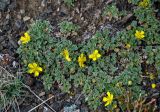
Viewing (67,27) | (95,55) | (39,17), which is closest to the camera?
(95,55)

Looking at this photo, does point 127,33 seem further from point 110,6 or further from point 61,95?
point 61,95

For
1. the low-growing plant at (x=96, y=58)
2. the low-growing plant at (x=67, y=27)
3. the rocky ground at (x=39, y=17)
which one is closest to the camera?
the low-growing plant at (x=96, y=58)

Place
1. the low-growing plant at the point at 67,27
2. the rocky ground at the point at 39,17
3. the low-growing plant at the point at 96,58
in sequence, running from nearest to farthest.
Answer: the low-growing plant at the point at 96,58 < the rocky ground at the point at 39,17 < the low-growing plant at the point at 67,27

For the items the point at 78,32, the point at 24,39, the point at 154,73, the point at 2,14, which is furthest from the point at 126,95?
the point at 2,14

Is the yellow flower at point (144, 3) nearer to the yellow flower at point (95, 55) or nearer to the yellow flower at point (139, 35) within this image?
the yellow flower at point (139, 35)

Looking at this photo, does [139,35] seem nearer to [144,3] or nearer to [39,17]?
[144,3]

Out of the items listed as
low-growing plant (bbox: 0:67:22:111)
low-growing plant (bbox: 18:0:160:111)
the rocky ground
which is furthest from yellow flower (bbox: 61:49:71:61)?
low-growing plant (bbox: 0:67:22:111)

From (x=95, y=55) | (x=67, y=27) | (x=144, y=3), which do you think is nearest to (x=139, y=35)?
(x=144, y=3)

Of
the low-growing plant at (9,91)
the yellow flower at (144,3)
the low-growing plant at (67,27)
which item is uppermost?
the yellow flower at (144,3)

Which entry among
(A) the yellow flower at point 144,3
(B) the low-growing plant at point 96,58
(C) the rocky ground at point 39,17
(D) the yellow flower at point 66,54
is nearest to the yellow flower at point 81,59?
(B) the low-growing plant at point 96,58

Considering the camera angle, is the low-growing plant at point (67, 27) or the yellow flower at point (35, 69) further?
the low-growing plant at point (67, 27)

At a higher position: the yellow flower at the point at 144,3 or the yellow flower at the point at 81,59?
the yellow flower at the point at 144,3

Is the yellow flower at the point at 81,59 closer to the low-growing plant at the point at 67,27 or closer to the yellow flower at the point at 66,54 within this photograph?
the yellow flower at the point at 66,54
